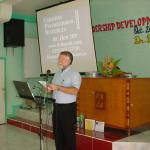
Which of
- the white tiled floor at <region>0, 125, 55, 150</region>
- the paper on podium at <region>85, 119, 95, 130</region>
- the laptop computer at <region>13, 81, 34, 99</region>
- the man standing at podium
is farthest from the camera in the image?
the white tiled floor at <region>0, 125, 55, 150</region>

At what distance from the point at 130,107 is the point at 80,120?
0.95 metres

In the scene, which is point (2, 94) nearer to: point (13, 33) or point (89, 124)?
point (13, 33)

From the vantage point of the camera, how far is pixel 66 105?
2994mm

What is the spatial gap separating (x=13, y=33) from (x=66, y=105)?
3.61 metres

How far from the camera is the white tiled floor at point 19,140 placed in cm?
420

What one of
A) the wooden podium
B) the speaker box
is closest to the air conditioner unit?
the speaker box

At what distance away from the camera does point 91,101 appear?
400 centimetres

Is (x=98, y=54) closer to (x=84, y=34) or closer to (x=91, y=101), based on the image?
(x=84, y=34)

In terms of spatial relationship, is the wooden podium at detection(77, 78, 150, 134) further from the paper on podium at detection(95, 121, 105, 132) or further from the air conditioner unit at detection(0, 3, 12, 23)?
the air conditioner unit at detection(0, 3, 12, 23)

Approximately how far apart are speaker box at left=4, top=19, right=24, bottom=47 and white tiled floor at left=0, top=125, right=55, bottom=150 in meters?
2.02

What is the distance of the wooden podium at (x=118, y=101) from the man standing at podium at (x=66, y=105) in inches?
33.2

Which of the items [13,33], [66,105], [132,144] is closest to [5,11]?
[13,33]

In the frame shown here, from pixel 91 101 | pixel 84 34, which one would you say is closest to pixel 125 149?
pixel 91 101

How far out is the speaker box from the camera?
6016 millimetres
